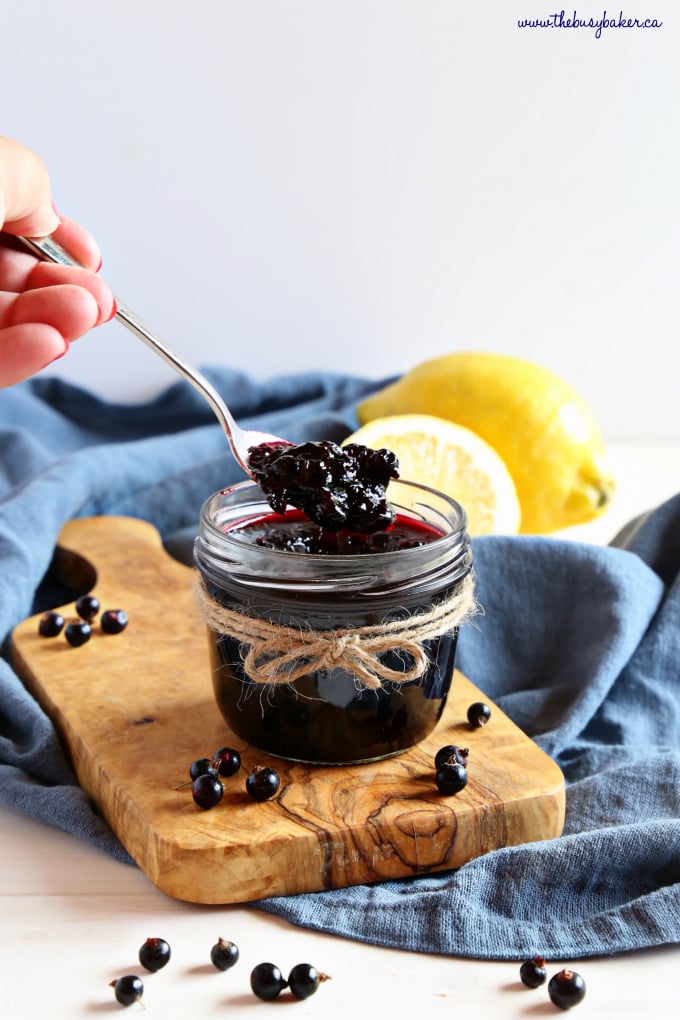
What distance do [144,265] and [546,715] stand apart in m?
1.34

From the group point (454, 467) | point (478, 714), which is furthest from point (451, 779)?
point (454, 467)

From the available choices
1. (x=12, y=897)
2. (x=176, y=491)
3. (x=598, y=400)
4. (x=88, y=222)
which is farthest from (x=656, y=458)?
(x=12, y=897)

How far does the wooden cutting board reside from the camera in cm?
93

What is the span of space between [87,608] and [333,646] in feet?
1.64

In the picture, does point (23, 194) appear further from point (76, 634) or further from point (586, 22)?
point (586, 22)

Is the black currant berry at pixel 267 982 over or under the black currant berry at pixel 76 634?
over

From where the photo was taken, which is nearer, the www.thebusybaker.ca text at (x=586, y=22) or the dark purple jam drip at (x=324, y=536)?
the dark purple jam drip at (x=324, y=536)

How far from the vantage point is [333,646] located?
37.8 inches

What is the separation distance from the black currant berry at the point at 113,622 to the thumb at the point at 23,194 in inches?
18.3

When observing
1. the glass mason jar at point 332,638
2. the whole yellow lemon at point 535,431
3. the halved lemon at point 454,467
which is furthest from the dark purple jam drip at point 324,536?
the whole yellow lemon at point 535,431

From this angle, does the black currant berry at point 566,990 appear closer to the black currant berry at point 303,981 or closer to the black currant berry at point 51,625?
the black currant berry at point 303,981

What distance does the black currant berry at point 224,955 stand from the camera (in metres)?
0.83

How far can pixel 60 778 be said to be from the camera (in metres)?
1.10

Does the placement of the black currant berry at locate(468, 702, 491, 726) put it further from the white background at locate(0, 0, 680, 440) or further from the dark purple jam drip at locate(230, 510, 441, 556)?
the white background at locate(0, 0, 680, 440)
